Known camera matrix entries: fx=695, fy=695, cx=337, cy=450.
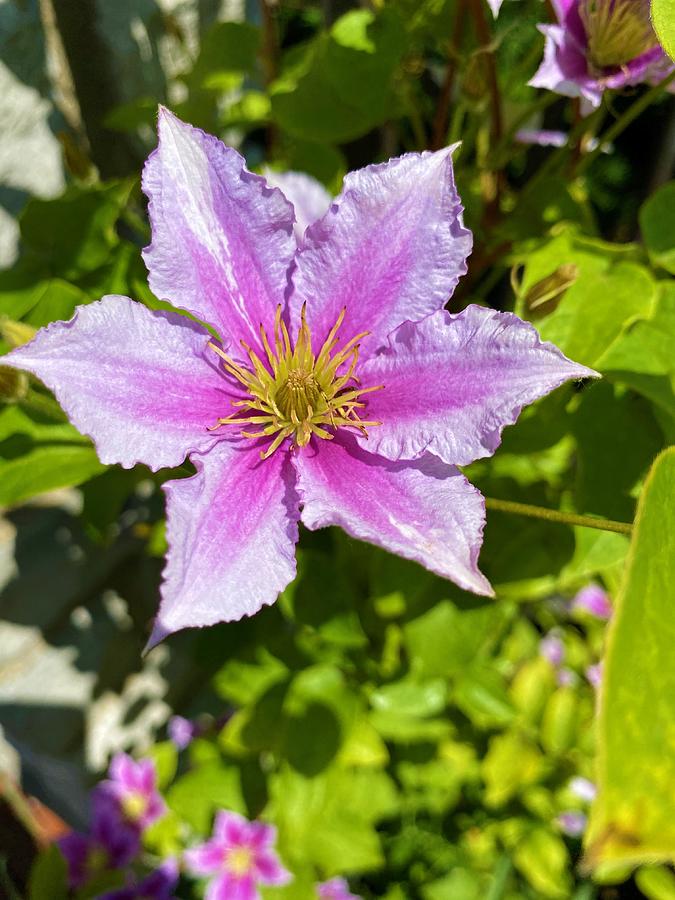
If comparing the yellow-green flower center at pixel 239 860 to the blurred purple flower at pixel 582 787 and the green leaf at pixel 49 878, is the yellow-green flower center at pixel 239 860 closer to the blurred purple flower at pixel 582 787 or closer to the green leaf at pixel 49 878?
the green leaf at pixel 49 878

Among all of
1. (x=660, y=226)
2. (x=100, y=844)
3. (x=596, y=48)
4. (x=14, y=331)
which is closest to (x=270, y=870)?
(x=100, y=844)

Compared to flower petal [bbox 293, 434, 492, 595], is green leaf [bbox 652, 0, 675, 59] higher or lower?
higher

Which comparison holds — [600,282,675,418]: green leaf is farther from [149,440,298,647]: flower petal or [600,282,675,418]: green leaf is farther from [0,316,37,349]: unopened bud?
[0,316,37,349]: unopened bud

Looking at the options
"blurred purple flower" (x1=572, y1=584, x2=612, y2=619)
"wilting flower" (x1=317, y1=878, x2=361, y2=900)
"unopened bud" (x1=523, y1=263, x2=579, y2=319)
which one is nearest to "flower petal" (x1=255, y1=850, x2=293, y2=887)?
"wilting flower" (x1=317, y1=878, x2=361, y2=900)

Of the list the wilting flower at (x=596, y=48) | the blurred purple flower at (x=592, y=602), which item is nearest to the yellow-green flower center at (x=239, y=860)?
the blurred purple flower at (x=592, y=602)

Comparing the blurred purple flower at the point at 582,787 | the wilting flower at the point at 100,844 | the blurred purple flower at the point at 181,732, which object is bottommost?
the blurred purple flower at the point at 582,787

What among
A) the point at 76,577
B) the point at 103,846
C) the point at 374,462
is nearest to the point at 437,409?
the point at 374,462

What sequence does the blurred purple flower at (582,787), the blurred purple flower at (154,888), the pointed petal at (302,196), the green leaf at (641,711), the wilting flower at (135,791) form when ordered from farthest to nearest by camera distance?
the blurred purple flower at (582,787) → the wilting flower at (135,791) → the blurred purple flower at (154,888) → the pointed petal at (302,196) → the green leaf at (641,711)
